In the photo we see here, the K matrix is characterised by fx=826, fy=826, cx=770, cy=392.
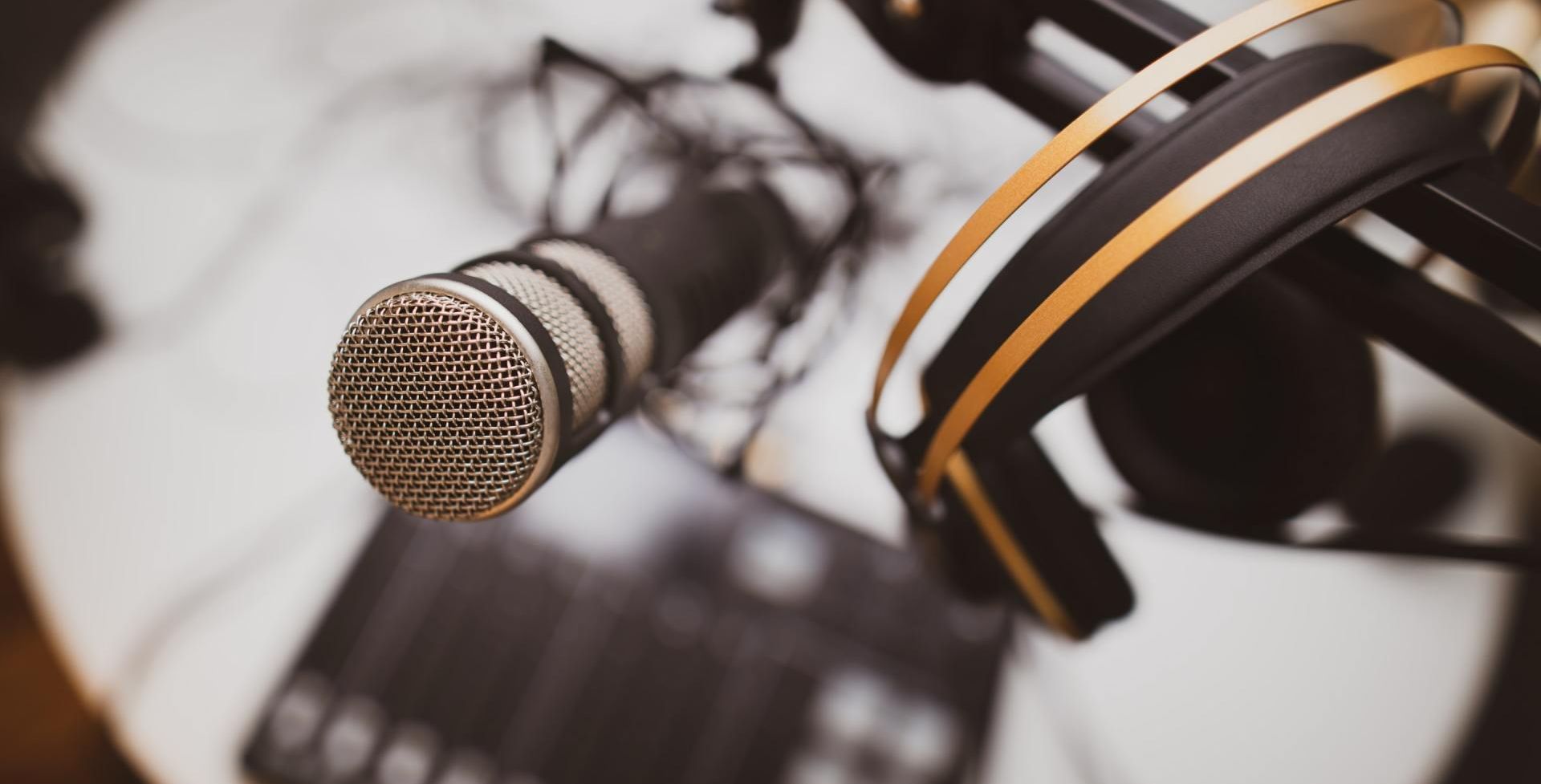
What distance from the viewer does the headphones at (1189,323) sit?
186 millimetres

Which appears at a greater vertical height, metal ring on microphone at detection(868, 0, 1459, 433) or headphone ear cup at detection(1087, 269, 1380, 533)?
metal ring on microphone at detection(868, 0, 1459, 433)

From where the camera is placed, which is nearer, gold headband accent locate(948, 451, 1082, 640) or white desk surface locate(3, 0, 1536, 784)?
gold headband accent locate(948, 451, 1082, 640)

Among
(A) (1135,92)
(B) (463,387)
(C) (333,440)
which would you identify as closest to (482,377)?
(B) (463,387)

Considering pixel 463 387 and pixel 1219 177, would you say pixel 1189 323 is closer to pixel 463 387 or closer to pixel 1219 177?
pixel 1219 177

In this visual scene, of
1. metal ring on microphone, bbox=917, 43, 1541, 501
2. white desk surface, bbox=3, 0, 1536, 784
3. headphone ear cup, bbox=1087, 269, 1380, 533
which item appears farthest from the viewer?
white desk surface, bbox=3, 0, 1536, 784

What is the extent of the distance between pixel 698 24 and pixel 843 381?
23cm

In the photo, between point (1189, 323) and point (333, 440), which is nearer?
point (1189, 323)

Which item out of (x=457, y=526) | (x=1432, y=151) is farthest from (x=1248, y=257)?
(x=457, y=526)

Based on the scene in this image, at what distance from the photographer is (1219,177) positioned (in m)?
0.19

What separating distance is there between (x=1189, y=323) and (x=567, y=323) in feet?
0.72

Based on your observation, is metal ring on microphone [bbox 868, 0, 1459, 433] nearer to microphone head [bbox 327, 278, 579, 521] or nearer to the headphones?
the headphones

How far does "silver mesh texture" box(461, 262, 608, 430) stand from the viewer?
21 centimetres

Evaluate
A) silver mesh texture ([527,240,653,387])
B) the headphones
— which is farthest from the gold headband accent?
silver mesh texture ([527,240,653,387])

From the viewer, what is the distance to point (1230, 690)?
421mm
